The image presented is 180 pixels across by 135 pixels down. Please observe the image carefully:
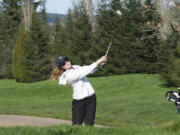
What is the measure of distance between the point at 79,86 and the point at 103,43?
38.1 meters

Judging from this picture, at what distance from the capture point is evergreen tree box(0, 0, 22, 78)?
58656mm

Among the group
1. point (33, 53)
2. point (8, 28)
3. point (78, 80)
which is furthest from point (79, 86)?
point (8, 28)

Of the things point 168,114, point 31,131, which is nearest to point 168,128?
point 31,131

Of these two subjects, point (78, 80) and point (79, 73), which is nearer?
point (79, 73)

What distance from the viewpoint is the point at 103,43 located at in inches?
1764

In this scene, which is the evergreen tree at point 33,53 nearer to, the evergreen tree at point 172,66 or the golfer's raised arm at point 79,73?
Answer: the evergreen tree at point 172,66

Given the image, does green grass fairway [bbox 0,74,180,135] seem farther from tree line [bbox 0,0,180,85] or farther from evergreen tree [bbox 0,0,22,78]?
evergreen tree [bbox 0,0,22,78]

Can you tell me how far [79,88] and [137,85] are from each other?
1038 inches

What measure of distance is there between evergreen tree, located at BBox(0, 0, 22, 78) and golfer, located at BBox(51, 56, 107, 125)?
168 feet

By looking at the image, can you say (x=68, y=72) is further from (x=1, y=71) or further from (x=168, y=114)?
(x=1, y=71)

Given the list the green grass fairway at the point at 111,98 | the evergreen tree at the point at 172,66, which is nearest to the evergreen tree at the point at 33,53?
the green grass fairway at the point at 111,98

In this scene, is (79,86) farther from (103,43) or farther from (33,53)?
(33,53)

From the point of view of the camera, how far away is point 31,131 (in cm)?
663

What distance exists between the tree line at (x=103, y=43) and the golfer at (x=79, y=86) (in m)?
29.3
